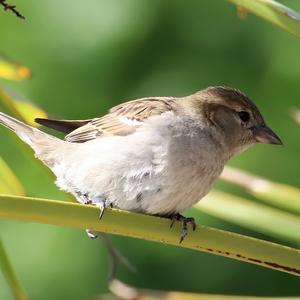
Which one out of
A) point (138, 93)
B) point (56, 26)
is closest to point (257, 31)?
point (138, 93)

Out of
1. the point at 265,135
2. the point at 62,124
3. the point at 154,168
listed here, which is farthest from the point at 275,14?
the point at 62,124

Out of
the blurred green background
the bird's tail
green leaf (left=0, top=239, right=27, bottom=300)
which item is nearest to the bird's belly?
the bird's tail

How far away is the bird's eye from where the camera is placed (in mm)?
1982

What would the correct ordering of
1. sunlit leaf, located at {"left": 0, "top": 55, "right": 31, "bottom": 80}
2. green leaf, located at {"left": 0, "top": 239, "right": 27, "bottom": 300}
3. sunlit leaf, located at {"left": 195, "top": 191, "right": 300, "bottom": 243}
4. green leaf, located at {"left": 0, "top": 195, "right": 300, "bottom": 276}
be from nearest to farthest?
green leaf, located at {"left": 0, "top": 195, "right": 300, "bottom": 276}
green leaf, located at {"left": 0, "top": 239, "right": 27, "bottom": 300}
sunlit leaf, located at {"left": 195, "top": 191, "right": 300, "bottom": 243}
sunlit leaf, located at {"left": 0, "top": 55, "right": 31, "bottom": 80}

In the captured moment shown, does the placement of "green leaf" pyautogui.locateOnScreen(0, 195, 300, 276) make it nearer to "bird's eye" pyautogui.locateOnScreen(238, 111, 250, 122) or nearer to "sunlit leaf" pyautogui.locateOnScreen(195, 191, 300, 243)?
"sunlit leaf" pyautogui.locateOnScreen(195, 191, 300, 243)

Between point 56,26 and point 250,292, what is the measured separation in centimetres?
109

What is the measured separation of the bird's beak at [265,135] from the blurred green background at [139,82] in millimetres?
746

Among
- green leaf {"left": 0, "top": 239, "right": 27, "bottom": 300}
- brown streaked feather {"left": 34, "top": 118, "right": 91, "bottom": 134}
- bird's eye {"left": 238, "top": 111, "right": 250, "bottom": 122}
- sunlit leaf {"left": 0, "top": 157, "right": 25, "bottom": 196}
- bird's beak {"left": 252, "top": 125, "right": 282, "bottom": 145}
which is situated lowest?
green leaf {"left": 0, "top": 239, "right": 27, "bottom": 300}

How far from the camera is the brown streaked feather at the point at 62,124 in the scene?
1.77m

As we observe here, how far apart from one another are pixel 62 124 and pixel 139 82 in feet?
3.31

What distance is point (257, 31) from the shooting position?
300 centimetres

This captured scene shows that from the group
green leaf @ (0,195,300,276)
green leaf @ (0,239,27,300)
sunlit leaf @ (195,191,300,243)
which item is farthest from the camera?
sunlit leaf @ (195,191,300,243)

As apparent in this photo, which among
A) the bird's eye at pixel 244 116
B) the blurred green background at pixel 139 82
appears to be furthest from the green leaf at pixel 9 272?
the blurred green background at pixel 139 82

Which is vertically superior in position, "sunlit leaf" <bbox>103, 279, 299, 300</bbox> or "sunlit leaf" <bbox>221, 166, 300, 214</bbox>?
"sunlit leaf" <bbox>221, 166, 300, 214</bbox>
